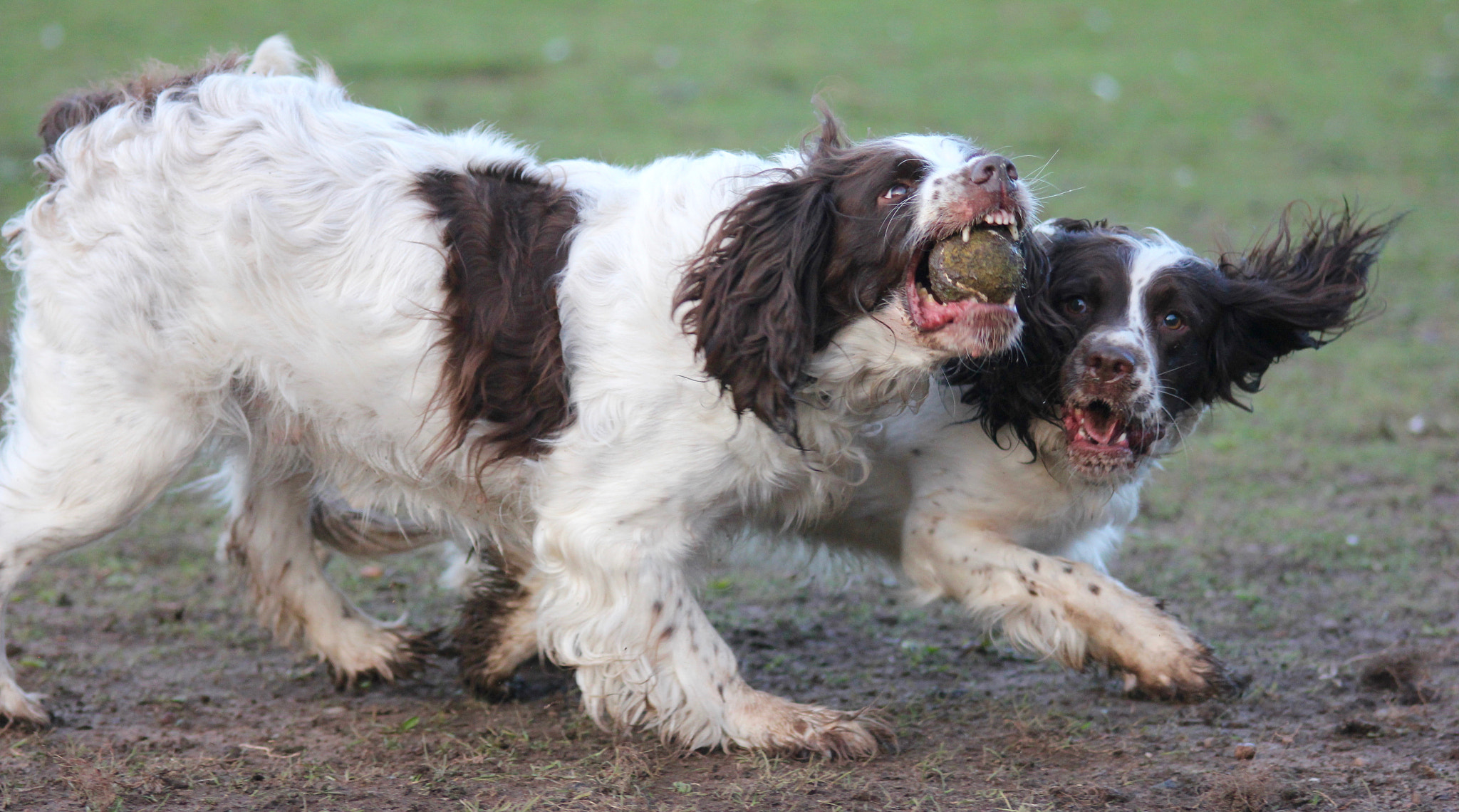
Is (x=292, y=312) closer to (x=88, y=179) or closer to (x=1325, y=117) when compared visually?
(x=88, y=179)

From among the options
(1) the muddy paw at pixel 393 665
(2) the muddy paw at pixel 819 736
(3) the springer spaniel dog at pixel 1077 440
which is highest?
(3) the springer spaniel dog at pixel 1077 440

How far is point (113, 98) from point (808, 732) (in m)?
2.60

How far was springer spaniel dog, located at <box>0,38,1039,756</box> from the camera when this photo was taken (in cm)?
360

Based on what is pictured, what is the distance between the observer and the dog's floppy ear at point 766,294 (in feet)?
11.6

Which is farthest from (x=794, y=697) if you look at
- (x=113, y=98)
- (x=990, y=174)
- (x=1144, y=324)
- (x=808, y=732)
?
(x=113, y=98)

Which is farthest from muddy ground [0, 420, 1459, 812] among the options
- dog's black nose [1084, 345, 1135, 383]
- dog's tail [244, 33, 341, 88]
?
dog's tail [244, 33, 341, 88]

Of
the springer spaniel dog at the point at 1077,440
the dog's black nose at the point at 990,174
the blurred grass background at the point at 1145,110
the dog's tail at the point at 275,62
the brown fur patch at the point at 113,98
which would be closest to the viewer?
the dog's black nose at the point at 990,174

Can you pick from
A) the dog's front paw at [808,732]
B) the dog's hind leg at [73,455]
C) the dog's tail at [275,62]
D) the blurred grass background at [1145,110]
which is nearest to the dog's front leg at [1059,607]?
the dog's front paw at [808,732]

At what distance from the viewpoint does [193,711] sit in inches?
169

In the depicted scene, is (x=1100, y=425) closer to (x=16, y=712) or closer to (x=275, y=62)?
(x=275, y=62)

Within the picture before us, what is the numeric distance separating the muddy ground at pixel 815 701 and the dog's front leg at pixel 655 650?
79 millimetres

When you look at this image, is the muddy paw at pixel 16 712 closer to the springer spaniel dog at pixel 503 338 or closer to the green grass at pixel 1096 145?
the springer spaniel dog at pixel 503 338

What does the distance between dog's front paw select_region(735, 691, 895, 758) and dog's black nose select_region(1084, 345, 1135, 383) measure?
108cm

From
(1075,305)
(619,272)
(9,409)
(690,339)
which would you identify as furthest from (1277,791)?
(9,409)
